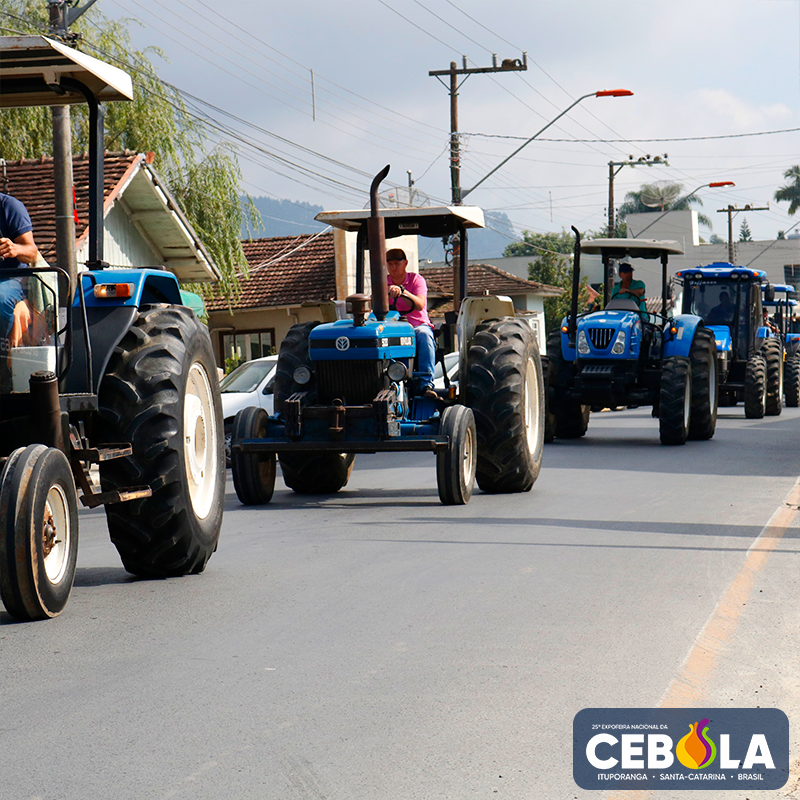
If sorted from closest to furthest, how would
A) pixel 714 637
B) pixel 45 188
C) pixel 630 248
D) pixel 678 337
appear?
pixel 714 637 → pixel 678 337 → pixel 630 248 → pixel 45 188

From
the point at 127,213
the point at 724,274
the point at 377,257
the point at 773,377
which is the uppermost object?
the point at 127,213

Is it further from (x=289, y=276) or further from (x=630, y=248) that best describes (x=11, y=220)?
(x=289, y=276)

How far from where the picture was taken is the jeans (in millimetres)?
11656

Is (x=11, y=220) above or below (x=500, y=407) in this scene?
above

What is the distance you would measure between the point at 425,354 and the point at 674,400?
6601mm

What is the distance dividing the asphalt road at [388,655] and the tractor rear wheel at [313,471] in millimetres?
→ 2235

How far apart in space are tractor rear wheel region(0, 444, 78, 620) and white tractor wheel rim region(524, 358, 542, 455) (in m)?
6.94

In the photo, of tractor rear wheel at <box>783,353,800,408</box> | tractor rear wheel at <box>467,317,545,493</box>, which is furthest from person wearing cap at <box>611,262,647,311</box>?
tractor rear wheel at <box>783,353,800,408</box>

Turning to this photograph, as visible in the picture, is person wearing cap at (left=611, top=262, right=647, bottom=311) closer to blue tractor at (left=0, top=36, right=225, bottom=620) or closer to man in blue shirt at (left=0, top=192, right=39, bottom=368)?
blue tractor at (left=0, top=36, right=225, bottom=620)

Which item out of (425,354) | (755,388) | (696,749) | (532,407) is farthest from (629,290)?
(696,749)

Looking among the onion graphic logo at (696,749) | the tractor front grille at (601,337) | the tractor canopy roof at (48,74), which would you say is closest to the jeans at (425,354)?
the tractor canopy roof at (48,74)

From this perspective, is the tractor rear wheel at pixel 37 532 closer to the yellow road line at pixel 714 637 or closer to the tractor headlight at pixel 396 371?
the yellow road line at pixel 714 637

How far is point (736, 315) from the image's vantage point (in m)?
25.6

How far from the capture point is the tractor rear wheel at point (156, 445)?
260 inches
